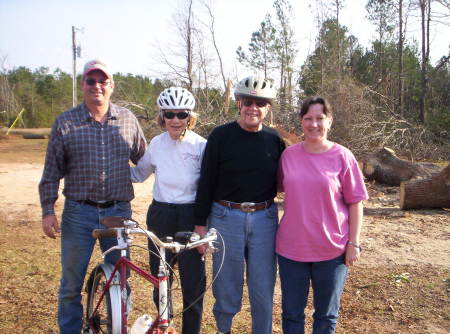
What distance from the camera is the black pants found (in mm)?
3105

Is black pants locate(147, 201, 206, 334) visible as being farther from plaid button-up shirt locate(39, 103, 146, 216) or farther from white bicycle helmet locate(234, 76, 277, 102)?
white bicycle helmet locate(234, 76, 277, 102)

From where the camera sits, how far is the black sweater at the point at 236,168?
2980 millimetres

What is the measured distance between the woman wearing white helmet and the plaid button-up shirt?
Answer: 0.29 m

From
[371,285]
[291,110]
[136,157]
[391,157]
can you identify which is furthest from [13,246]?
[291,110]

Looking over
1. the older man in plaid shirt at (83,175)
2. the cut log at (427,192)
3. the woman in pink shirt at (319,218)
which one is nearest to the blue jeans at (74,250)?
the older man in plaid shirt at (83,175)

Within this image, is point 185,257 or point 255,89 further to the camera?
point 185,257

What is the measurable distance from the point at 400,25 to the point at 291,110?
12.4m

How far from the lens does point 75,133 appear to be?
10.1ft

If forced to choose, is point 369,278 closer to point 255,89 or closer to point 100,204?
point 255,89

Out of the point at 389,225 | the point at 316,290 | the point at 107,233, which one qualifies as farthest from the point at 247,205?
the point at 389,225

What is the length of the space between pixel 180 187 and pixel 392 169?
893 cm

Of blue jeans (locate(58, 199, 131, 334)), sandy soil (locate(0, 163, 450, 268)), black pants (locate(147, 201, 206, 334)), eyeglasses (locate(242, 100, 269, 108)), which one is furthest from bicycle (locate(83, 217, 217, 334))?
sandy soil (locate(0, 163, 450, 268))

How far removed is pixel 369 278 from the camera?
16.9 ft

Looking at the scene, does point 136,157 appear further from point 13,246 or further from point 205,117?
point 205,117
